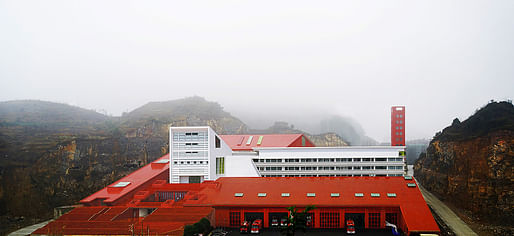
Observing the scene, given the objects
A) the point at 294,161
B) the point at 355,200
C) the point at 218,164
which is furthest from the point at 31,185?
the point at 355,200

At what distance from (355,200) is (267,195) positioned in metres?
7.31

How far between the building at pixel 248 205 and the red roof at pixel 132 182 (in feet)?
0.32

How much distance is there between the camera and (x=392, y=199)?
26188mm

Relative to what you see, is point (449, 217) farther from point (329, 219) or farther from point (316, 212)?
point (316, 212)

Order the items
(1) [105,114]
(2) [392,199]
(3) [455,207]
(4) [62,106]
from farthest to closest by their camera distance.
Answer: (1) [105,114] → (4) [62,106] → (3) [455,207] → (2) [392,199]

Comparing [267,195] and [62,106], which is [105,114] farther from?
[267,195]

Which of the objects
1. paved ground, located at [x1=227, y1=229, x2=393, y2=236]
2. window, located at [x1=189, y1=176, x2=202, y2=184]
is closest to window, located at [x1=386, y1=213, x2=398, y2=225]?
paved ground, located at [x1=227, y1=229, x2=393, y2=236]

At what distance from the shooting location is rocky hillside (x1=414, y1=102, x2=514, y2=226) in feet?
93.5

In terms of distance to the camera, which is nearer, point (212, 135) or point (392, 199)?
point (392, 199)

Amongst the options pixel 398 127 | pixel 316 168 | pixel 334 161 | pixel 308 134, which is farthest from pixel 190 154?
pixel 308 134

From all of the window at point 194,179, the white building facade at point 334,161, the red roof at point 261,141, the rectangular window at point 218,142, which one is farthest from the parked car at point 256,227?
the red roof at point 261,141

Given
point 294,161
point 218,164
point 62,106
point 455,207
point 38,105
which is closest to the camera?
point 455,207

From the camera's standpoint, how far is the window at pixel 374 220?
25.7 m

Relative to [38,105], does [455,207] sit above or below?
below
